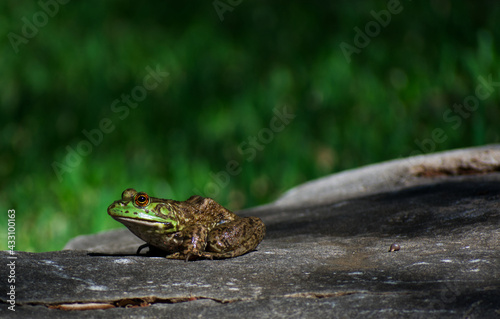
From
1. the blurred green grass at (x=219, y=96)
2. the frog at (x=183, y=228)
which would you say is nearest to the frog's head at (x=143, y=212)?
the frog at (x=183, y=228)

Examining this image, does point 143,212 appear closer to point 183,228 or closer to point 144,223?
point 144,223

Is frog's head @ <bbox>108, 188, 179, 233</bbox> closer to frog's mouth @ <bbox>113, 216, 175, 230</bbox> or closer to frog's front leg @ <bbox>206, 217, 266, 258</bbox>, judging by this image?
frog's mouth @ <bbox>113, 216, 175, 230</bbox>

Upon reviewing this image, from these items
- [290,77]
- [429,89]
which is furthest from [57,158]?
[429,89]

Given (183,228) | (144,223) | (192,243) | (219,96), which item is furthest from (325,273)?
(219,96)

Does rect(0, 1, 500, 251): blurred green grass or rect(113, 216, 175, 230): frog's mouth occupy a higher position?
rect(0, 1, 500, 251): blurred green grass

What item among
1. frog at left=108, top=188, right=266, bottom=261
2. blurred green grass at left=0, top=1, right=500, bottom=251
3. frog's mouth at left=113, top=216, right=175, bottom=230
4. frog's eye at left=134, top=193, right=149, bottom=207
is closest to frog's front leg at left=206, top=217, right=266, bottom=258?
frog at left=108, top=188, right=266, bottom=261

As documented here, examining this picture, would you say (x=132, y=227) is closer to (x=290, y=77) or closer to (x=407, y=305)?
(x=407, y=305)

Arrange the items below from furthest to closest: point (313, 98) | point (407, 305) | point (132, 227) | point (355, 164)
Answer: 1. point (313, 98)
2. point (355, 164)
3. point (132, 227)
4. point (407, 305)
